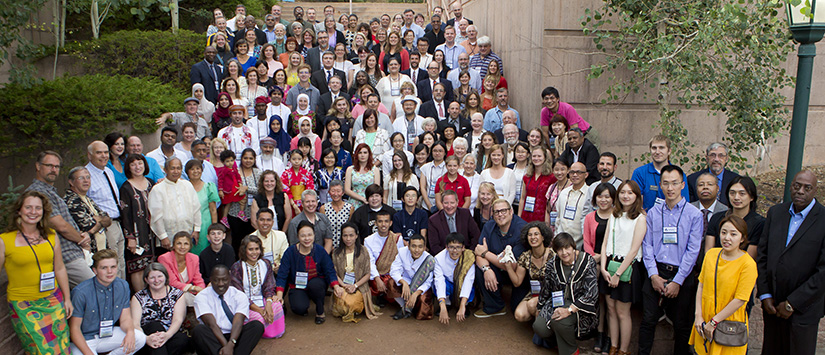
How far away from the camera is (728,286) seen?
4.51 metres

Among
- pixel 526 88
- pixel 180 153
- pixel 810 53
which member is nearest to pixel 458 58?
pixel 526 88

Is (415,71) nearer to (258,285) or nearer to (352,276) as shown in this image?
(352,276)

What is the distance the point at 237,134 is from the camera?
7930 millimetres

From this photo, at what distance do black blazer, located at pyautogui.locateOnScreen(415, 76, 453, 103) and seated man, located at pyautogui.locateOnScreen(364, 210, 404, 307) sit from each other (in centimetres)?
316

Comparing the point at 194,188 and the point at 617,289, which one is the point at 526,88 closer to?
the point at 617,289

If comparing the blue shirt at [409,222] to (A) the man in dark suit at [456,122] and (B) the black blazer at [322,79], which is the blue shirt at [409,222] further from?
(B) the black blazer at [322,79]

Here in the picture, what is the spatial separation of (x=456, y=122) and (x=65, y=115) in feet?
18.0

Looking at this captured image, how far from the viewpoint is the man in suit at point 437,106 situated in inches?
348

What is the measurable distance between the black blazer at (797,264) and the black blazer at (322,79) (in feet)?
21.8

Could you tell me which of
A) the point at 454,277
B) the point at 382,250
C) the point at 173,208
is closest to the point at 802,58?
the point at 454,277

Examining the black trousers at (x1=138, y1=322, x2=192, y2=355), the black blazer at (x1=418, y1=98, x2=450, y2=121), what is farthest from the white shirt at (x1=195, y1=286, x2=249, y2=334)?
the black blazer at (x1=418, y1=98, x2=450, y2=121)

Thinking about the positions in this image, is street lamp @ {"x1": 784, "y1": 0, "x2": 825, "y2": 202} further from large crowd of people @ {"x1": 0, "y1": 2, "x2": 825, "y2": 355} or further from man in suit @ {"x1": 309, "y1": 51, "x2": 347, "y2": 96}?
man in suit @ {"x1": 309, "y1": 51, "x2": 347, "y2": 96}

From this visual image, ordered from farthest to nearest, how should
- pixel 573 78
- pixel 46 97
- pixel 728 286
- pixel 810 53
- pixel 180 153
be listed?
pixel 573 78 < pixel 46 97 < pixel 180 153 < pixel 810 53 < pixel 728 286

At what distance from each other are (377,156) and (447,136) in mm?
1051
